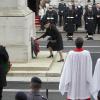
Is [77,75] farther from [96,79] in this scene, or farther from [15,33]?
[15,33]

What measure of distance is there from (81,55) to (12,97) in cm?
383

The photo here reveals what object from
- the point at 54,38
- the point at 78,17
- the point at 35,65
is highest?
the point at 54,38

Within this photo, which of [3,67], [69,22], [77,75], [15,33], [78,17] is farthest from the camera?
[78,17]

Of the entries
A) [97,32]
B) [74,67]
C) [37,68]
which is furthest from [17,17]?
[97,32]

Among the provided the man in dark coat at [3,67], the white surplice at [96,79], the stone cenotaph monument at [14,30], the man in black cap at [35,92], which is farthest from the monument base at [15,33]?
the man in black cap at [35,92]

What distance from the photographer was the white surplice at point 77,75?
40.9ft

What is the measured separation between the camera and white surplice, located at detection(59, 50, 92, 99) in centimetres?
1246

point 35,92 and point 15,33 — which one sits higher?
point 35,92

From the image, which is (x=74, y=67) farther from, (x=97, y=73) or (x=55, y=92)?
(x=55, y=92)

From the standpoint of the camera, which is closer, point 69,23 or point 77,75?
point 77,75

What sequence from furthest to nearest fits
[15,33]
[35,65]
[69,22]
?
[69,22], [15,33], [35,65]

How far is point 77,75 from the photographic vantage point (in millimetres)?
12492

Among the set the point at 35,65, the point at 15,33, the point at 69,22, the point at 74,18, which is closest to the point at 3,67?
the point at 35,65

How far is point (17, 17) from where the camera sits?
759 inches
